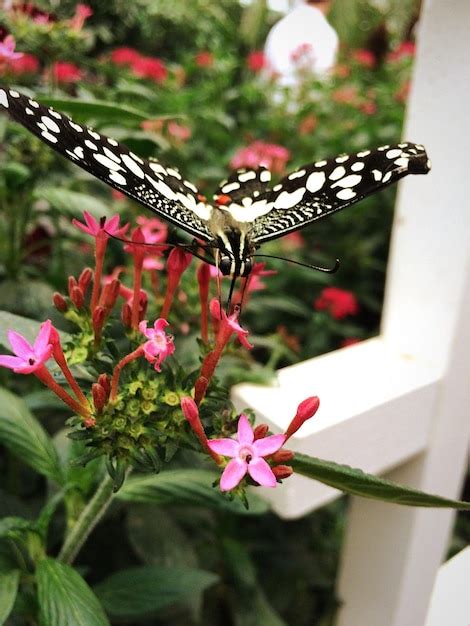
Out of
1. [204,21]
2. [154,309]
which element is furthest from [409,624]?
[204,21]

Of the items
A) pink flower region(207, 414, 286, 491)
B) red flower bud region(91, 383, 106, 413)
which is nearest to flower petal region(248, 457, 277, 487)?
pink flower region(207, 414, 286, 491)

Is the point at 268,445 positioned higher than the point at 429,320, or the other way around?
the point at 429,320

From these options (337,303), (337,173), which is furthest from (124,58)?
(337,173)

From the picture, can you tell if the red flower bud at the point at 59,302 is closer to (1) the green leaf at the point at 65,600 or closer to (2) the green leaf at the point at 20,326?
(2) the green leaf at the point at 20,326

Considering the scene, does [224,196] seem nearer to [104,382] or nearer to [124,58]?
[104,382]

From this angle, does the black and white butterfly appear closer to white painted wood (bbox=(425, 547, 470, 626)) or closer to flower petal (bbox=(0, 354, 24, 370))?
flower petal (bbox=(0, 354, 24, 370))
